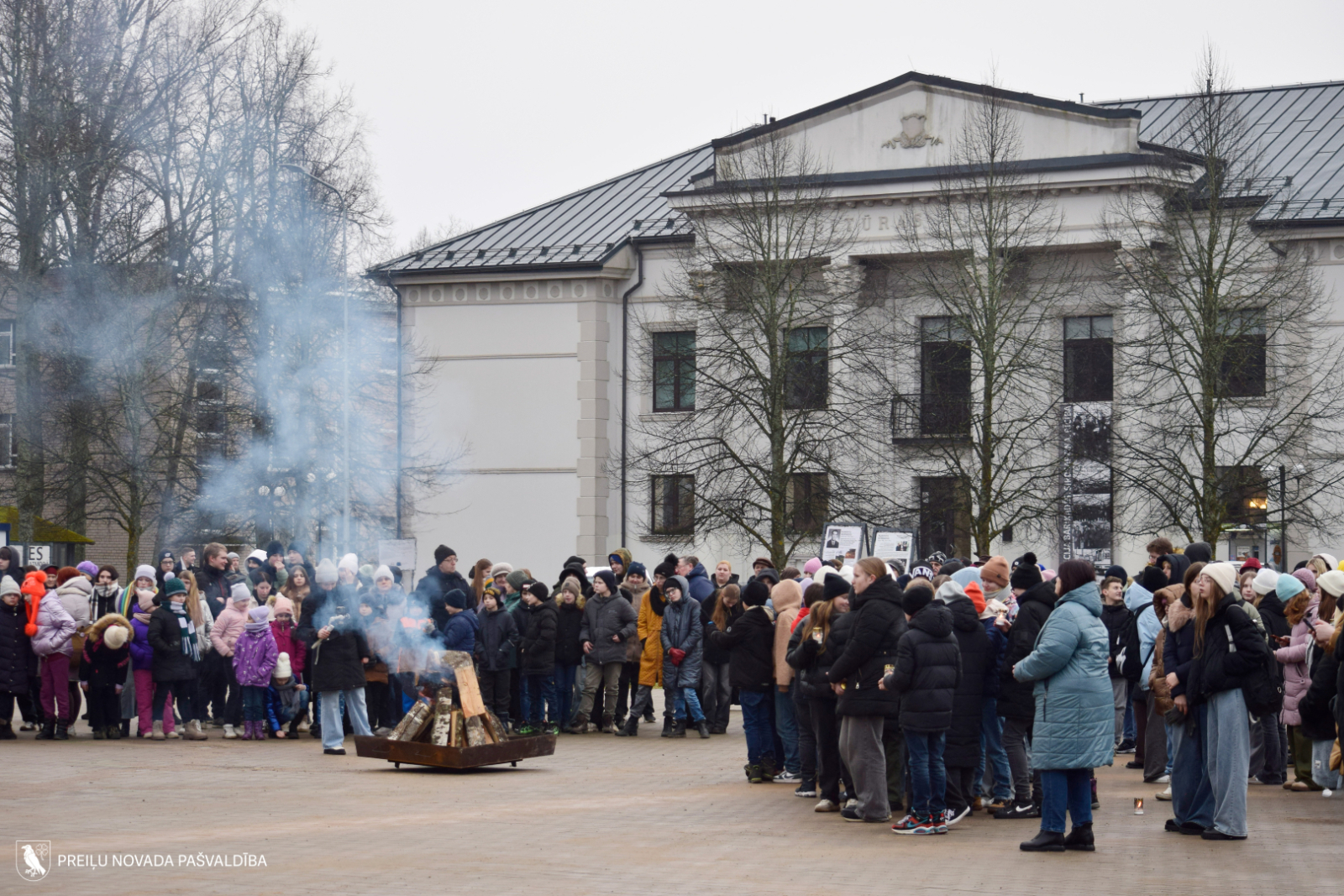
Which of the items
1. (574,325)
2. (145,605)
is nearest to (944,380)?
(574,325)

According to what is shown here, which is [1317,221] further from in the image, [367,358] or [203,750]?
[203,750]

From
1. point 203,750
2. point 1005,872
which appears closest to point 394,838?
point 1005,872

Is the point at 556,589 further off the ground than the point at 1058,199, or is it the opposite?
the point at 1058,199

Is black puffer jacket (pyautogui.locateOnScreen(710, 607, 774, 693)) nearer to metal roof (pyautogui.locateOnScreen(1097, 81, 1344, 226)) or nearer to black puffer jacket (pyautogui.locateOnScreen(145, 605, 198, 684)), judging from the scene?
black puffer jacket (pyautogui.locateOnScreen(145, 605, 198, 684))

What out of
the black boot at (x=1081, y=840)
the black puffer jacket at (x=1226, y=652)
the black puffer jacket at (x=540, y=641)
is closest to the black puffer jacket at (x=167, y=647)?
the black puffer jacket at (x=540, y=641)

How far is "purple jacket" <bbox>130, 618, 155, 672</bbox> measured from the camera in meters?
19.1

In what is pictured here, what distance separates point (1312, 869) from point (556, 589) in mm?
12299

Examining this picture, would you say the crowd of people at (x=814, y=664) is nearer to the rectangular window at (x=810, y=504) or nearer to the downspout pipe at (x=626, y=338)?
the rectangular window at (x=810, y=504)

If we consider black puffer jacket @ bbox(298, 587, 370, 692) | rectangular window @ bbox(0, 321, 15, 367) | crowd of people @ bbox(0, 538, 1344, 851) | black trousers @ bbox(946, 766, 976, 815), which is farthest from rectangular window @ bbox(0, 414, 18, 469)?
black trousers @ bbox(946, 766, 976, 815)

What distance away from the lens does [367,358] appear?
34531 millimetres

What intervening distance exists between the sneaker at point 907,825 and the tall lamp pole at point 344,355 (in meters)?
16.8

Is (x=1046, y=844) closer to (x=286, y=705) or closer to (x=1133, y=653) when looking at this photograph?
(x=1133, y=653)

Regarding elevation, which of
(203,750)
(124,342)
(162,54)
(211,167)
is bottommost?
(203,750)

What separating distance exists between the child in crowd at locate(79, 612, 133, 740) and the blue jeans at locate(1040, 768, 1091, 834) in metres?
11.6
